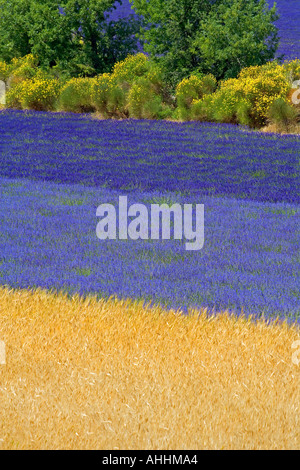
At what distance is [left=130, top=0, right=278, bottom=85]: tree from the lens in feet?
91.2

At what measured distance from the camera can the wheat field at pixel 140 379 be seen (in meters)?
3.60

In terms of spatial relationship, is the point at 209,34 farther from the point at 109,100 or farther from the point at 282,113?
the point at 282,113

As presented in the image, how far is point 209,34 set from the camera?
27.7 metres

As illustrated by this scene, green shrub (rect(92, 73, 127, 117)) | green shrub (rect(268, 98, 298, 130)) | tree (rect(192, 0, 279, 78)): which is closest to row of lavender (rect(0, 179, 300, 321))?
green shrub (rect(268, 98, 298, 130))

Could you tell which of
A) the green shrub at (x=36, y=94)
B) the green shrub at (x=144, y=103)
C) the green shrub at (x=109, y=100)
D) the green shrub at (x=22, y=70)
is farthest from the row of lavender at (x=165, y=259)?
the green shrub at (x=22, y=70)

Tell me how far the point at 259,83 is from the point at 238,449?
2012cm

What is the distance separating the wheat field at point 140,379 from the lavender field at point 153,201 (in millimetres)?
638

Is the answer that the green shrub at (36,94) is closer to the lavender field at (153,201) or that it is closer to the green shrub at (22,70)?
the green shrub at (22,70)

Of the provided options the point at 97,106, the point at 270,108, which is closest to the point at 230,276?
the point at 270,108

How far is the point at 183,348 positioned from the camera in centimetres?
516

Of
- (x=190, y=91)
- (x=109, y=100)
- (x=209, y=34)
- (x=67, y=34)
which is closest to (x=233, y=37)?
(x=209, y=34)

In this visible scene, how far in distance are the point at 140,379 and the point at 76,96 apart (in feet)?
76.1

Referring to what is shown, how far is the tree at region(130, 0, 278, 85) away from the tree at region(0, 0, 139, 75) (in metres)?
4.76
